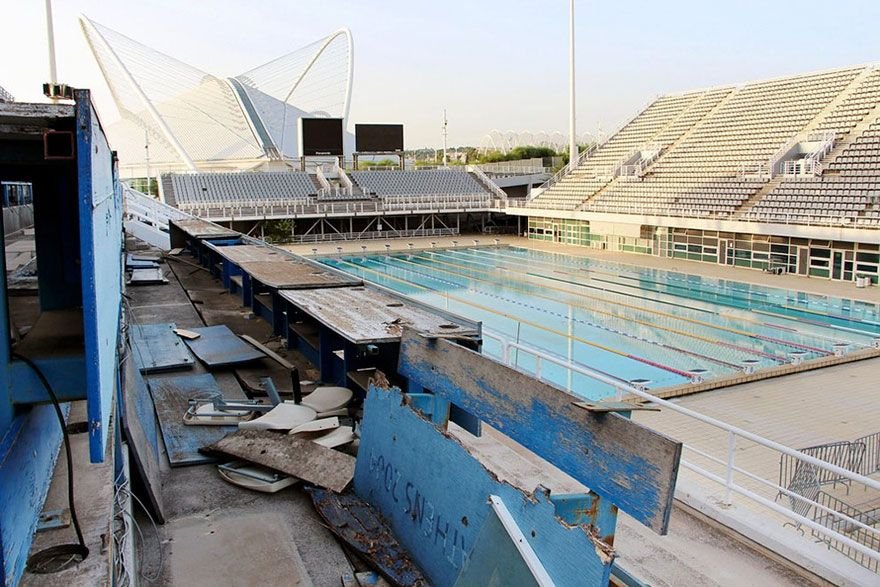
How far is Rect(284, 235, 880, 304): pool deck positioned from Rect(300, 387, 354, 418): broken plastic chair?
16.5 m

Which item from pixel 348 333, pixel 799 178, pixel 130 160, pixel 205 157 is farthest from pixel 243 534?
pixel 130 160

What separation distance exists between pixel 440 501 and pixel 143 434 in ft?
6.54

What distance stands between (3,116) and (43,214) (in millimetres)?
1417

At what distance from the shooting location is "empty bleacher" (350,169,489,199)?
40625 mm

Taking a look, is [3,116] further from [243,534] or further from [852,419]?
[852,419]

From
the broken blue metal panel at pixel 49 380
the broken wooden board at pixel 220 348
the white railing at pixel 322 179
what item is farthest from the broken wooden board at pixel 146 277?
the white railing at pixel 322 179

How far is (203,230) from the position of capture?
1485cm

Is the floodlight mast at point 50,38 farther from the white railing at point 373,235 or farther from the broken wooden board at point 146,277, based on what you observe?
the white railing at point 373,235

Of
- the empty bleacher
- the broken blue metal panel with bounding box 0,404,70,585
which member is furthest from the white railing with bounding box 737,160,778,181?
the broken blue metal panel with bounding box 0,404,70,585

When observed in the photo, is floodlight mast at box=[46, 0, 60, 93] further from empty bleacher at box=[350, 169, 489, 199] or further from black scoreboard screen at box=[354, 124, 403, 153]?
black scoreboard screen at box=[354, 124, 403, 153]

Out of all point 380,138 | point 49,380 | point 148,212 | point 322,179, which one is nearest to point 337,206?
point 322,179

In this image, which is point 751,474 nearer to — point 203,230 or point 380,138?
point 203,230

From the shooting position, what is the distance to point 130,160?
5881 centimetres

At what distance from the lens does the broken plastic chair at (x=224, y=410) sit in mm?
5191
